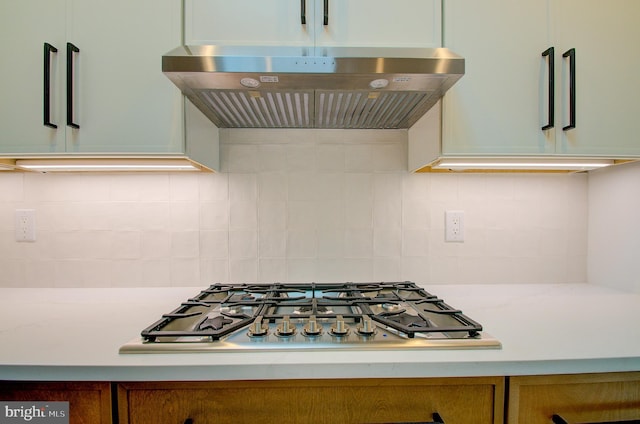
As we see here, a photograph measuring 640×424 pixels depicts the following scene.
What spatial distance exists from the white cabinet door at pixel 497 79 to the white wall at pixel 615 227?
0.52 m

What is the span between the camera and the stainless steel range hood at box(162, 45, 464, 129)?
75 cm

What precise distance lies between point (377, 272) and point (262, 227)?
50cm

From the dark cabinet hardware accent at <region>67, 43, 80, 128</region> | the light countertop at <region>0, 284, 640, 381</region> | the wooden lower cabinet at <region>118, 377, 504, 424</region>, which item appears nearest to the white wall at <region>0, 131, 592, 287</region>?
the light countertop at <region>0, 284, 640, 381</region>

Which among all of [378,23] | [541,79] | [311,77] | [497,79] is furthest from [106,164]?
[541,79]

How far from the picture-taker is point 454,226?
4.12 ft

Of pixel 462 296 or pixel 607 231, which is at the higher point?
pixel 607 231

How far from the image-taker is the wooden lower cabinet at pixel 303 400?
65cm

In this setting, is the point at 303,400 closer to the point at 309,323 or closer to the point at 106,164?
→ the point at 309,323

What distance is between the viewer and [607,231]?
47.4 inches

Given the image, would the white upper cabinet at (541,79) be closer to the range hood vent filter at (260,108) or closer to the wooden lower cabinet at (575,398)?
the range hood vent filter at (260,108)

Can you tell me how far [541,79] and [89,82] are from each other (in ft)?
4.36

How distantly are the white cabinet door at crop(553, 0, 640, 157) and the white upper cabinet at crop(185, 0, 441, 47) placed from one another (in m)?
0.47

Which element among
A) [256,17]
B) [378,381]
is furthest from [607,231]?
[256,17]

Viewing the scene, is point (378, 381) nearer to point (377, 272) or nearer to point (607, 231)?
point (377, 272)
